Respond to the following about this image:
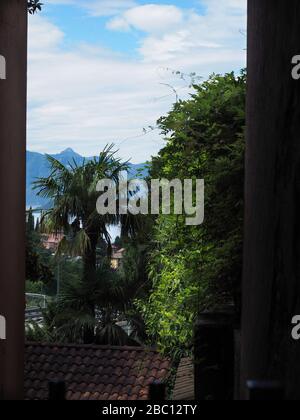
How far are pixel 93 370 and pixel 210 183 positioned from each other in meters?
5.27

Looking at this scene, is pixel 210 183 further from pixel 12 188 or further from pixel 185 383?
pixel 12 188

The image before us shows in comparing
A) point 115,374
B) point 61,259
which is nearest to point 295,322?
point 115,374

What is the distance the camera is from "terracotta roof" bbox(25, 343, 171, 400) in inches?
277

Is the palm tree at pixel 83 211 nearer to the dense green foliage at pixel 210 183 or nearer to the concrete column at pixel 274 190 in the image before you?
the dense green foliage at pixel 210 183

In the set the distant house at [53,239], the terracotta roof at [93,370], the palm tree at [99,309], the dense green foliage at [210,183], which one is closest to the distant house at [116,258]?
the palm tree at [99,309]

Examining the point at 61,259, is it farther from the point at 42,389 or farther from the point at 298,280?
the point at 298,280

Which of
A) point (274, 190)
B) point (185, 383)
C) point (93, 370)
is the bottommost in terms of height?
point (93, 370)

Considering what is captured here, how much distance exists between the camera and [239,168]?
2.49 meters

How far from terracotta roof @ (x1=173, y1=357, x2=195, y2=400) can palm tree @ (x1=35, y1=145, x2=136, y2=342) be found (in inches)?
310

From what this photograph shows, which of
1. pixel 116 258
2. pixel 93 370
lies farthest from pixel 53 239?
pixel 93 370

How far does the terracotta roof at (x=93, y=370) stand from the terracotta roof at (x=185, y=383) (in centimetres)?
336

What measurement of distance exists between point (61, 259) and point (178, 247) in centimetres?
939

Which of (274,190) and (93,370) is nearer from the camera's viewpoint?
(274,190)

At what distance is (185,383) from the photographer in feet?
10.4
